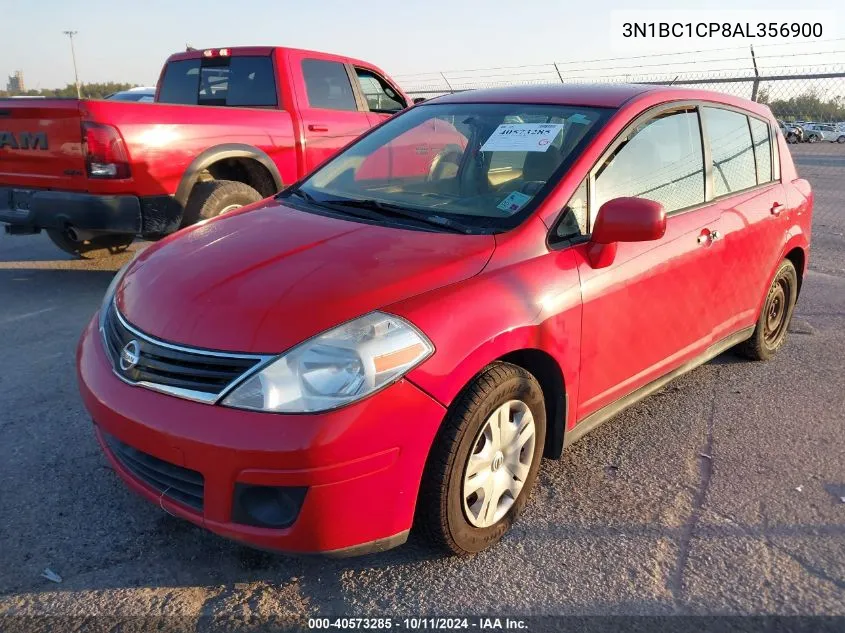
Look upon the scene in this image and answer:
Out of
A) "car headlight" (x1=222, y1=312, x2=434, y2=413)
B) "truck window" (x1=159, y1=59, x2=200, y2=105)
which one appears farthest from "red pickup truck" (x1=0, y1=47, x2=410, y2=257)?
"car headlight" (x1=222, y1=312, x2=434, y2=413)

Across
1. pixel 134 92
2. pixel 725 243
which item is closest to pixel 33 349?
pixel 725 243

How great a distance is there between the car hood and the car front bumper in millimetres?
248

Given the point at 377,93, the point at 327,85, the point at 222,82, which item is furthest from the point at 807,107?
the point at 222,82

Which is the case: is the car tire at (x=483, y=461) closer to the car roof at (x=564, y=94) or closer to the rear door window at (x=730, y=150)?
the car roof at (x=564, y=94)

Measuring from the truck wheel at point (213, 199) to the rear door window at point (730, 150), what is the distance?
360 centimetres

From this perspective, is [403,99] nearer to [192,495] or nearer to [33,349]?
[33,349]

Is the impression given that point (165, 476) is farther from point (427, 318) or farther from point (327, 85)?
point (327, 85)

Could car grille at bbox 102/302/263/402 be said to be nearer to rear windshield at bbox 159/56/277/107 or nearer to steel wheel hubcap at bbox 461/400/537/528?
steel wheel hubcap at bbox 461/400/537/528

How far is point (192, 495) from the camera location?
7.48 feet

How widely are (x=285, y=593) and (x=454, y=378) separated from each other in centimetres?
95

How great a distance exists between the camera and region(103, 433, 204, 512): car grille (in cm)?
226

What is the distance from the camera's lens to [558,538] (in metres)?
2.76

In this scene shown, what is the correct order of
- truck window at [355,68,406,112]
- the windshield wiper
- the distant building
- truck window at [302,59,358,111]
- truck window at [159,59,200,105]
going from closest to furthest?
the windshield wiper
truck window at [302,59,358,111]
truck window at [159,59,200,105]
truck window at [355,68,406,112]
the distant building

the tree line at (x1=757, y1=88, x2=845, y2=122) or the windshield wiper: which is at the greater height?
the windshield wiper
